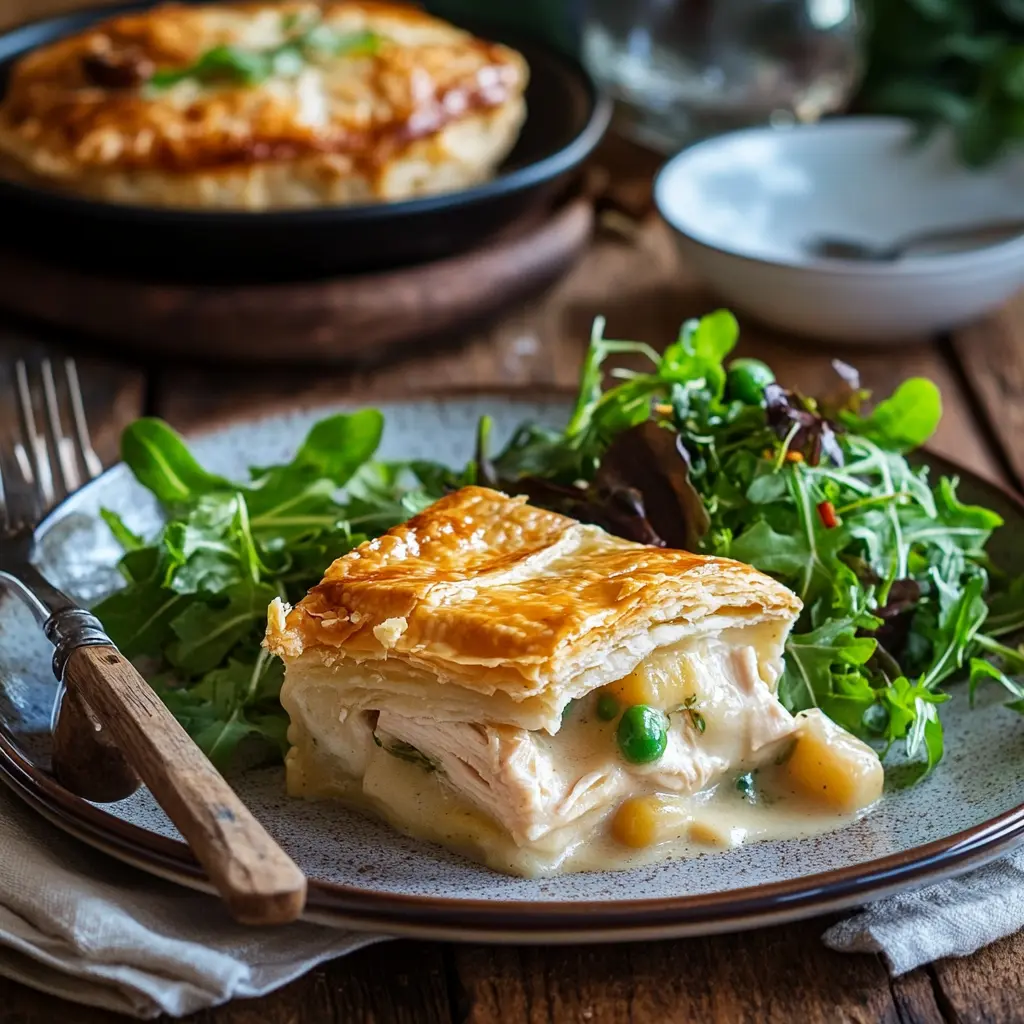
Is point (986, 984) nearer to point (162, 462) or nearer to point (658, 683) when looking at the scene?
point (658, 683)

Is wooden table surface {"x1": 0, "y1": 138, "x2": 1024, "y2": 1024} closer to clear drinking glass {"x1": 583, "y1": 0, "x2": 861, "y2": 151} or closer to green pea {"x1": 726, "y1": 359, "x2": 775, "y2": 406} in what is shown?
clear drinking glass {"x1": 583, "y1": 0, "x2": 861, "y2": 151}

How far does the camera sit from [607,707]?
8.28 feet

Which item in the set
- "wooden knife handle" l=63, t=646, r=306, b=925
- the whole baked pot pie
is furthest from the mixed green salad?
the whole baked pot pie

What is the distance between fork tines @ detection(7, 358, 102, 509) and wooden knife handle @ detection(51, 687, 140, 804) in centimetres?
93

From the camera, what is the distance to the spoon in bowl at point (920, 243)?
525 centimetres

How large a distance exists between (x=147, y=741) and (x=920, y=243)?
395cm

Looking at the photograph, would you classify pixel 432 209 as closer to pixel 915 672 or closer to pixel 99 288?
pixel 99 288

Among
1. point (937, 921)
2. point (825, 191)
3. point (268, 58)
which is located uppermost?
point (937, 921)

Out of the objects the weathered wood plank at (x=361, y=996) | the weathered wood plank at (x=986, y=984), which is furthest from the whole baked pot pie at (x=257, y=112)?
the weathered wood plank at (x=986, y=984)

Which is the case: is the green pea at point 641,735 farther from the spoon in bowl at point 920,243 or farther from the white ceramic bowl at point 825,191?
the spoon in bowl at point 920,243

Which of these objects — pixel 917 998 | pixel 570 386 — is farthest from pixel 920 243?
pixel 917 998

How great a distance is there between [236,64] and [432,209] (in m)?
0.89

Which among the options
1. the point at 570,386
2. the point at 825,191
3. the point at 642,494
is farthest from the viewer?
the point at 825,191

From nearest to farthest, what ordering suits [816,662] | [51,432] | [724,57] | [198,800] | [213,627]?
1. [198,800]
2. [816,662]
3. [213,627]
4. [51,432]
5. [724,57]
